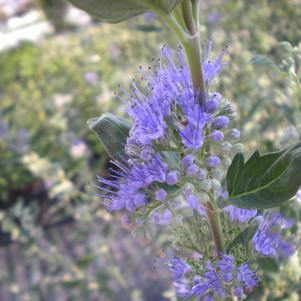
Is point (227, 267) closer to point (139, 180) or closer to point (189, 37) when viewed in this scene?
point (139, 180)

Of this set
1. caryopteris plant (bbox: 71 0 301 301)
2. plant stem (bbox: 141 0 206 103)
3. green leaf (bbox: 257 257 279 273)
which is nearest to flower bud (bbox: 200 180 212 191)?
caryopteris plant (bbox: 71 0 301 301)

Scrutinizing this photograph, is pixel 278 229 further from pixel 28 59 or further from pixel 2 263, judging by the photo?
pixel 28 59

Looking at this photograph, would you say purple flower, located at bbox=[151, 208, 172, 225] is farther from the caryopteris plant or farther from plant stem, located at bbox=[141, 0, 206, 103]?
plant stem, located at bbox=[141, 0, 206, 103]

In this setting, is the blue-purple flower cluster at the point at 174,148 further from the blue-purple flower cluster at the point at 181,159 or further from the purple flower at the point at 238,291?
the purple flower at the point at 238,291

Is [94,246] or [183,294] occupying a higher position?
[183,294]

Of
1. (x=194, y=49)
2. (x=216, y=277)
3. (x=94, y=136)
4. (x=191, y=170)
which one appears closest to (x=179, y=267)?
(x=216, y=277)

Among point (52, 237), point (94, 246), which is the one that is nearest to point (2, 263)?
point (52, 237)
